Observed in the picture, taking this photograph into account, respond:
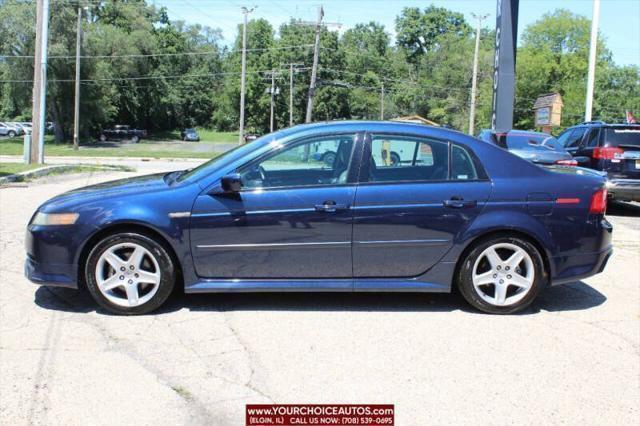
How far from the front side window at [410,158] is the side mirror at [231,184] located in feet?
3.71

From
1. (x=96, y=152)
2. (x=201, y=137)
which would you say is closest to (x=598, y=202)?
(x=96, y=152)

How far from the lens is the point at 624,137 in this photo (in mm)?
11172

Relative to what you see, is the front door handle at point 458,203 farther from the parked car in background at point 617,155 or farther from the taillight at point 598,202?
the parked car in background at point 617,155

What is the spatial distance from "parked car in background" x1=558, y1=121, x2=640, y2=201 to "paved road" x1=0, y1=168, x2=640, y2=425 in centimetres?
596

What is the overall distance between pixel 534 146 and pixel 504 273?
23.0ft

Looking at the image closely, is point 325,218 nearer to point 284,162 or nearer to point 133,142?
point 284,162

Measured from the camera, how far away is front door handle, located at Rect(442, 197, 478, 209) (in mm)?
4809

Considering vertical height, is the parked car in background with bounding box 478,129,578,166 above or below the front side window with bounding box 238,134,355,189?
above

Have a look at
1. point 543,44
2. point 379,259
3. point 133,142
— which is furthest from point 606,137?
point 543,44

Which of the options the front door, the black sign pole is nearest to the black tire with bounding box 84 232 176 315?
the front door

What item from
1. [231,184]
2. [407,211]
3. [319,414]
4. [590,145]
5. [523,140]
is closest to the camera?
[319,414]

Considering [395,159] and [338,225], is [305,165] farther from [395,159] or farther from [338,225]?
[395,159]

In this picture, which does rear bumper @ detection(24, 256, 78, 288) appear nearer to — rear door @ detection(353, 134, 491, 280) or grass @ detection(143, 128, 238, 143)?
rear door @ detection(353, 134, 491, 280)

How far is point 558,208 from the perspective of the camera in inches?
193
